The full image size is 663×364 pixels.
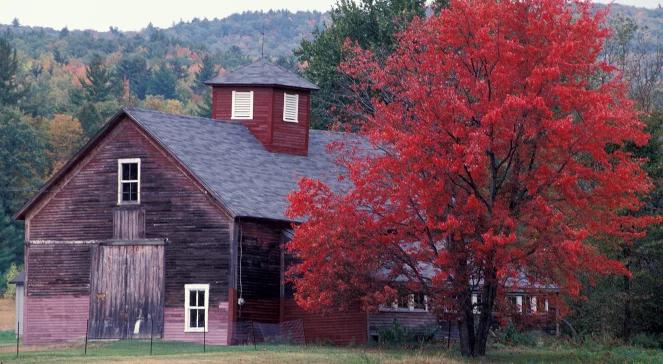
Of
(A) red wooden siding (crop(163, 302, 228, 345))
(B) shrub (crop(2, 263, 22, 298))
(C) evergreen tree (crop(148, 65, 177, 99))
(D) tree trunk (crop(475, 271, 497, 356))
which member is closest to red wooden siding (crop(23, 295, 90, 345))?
(A) red wooden siding (crop(163, 302, 228, 345))

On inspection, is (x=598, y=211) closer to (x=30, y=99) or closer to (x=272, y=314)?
(x=272, y=314)

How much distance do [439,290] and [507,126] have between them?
6.04 m

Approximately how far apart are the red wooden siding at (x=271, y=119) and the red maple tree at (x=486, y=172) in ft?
50.5

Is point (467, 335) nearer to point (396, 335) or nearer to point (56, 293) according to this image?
point (396, 335)

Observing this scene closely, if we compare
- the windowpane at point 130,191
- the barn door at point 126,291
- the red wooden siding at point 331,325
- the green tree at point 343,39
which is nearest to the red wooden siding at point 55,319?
the barn door at point 126,291

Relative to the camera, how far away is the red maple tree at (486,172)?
42.4 meters

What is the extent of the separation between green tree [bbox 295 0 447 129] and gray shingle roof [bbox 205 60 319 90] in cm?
1620

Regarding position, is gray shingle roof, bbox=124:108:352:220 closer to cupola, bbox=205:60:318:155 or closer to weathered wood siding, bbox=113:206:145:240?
cupola, bbox=205:60:318:155

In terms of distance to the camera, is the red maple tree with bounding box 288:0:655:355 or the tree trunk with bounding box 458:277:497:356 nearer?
the red maple tree with bounding box 288:0:655:355

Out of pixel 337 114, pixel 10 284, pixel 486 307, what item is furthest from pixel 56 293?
pixel 10 284

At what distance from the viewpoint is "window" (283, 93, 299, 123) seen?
61656 millimetres

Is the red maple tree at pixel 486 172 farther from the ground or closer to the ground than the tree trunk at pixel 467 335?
farther from the ground

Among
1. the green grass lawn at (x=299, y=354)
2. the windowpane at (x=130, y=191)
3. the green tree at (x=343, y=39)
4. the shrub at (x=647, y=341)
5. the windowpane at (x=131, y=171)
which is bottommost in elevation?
the green grass lawn at (x=299, y=354)

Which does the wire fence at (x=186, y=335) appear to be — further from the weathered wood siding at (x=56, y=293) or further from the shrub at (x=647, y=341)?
the shrub at (x=647, y=341)
